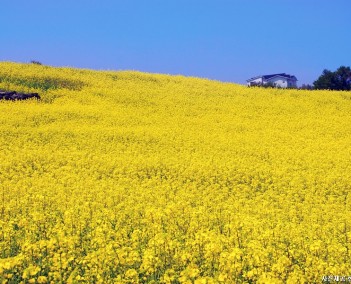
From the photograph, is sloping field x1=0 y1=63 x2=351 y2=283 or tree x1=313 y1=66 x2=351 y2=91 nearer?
sloping field x1=0 y1=63 x2=351 y2=283

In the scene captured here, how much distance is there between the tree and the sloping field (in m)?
24.1

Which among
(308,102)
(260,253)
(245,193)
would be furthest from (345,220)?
A: (308,102)

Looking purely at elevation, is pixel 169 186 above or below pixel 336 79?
below

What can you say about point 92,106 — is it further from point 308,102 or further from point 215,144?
point 308,102

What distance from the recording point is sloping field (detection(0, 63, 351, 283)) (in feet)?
22.0

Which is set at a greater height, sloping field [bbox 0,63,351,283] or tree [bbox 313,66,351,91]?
tree [bbox 313,66,351,91]

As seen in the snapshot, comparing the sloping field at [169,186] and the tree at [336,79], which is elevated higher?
the tree at [336,79]

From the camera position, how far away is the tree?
58.0 m

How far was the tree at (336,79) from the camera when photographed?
190 feet

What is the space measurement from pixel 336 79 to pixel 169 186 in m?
50.1

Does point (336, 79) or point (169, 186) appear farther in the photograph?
point (336, 79)

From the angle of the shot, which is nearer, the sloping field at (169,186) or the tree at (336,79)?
the sloping field at (169,186)

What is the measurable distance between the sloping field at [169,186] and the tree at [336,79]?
24.1m

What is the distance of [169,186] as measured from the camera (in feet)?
42.8
